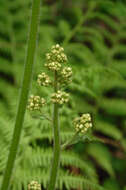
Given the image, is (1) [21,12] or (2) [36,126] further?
(1) [21,12]

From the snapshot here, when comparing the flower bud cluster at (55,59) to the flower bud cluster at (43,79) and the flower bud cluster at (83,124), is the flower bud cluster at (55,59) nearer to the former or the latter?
the flower bud cluster at (43,79)

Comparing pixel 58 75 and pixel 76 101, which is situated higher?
pixel 76 101

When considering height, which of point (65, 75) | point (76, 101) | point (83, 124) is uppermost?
point (76, 101)

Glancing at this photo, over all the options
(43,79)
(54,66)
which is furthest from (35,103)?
(54,66)

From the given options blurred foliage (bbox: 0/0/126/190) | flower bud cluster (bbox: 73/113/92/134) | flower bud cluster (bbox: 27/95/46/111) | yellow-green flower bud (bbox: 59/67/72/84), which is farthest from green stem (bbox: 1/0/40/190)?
blurred foliage (bbox: 0/0/126/190)

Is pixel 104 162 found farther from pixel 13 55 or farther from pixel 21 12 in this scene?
pixel 21 12

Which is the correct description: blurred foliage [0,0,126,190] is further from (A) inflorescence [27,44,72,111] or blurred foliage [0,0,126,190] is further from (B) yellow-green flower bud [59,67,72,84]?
(B) yellow-green flower bud [59,67,72,84]

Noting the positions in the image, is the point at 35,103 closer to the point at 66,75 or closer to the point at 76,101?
the point at 66,75

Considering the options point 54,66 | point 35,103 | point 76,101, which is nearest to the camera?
point 54,66

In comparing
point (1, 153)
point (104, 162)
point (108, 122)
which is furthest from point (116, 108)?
point (1, 153)
